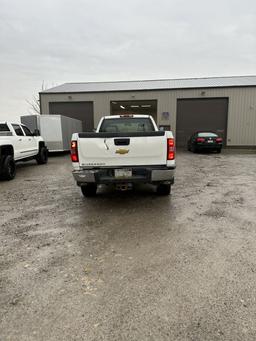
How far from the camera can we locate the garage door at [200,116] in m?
19.3

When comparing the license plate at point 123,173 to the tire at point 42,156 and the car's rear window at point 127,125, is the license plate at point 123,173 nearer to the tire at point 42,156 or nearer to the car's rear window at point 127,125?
the car's rear window at point 127,125

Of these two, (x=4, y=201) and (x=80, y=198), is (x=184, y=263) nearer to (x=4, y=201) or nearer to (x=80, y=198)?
(x=80, y=198)

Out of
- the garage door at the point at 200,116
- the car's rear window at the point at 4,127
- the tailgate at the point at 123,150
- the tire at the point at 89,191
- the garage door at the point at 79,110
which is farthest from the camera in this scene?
the garage door at the point at 79,110

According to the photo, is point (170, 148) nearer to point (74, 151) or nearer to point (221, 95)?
point (74, 151)

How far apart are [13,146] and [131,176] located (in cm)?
563

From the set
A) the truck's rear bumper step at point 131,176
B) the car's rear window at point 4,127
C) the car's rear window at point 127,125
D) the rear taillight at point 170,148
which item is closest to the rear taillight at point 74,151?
the truck's rear bumper step at point 131,176

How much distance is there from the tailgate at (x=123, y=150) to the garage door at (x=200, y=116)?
52.3ft

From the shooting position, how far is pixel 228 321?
6.49 feet

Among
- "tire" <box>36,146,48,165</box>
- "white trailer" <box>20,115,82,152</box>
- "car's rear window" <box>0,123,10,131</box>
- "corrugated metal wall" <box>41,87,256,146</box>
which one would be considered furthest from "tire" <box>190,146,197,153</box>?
"car's rear window" <box>0,123,10,131</box>

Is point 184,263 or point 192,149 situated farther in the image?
point 192,149

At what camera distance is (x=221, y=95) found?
1900 cm

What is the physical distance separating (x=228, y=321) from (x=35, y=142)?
34.2 feet

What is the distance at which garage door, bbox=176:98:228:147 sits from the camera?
63.2ft

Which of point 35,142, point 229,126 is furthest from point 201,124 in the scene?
point 35,142
